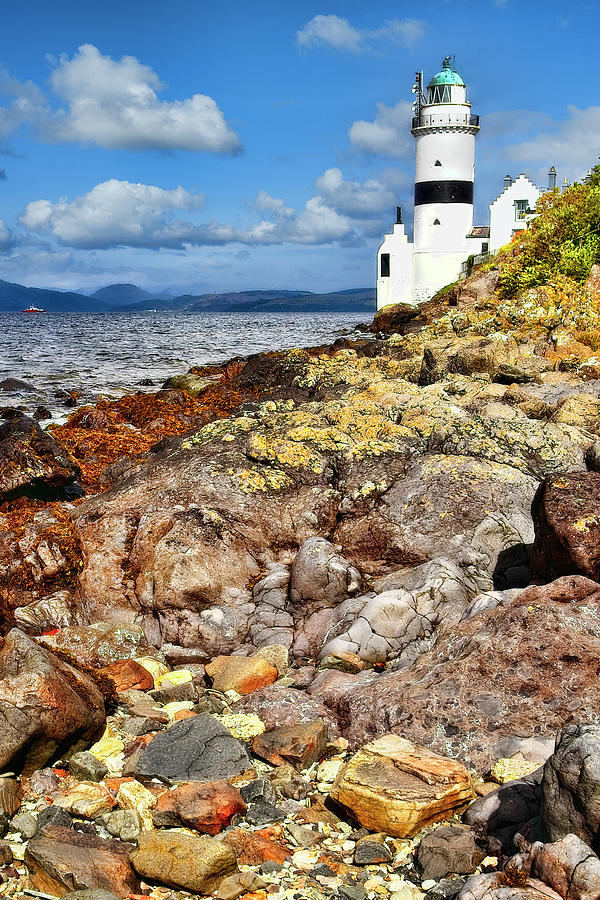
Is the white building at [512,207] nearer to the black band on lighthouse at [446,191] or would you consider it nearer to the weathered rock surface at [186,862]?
the black band on lighthouse at [446,191]

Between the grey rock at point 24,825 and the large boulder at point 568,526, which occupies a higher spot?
the large boulder at point 568,526

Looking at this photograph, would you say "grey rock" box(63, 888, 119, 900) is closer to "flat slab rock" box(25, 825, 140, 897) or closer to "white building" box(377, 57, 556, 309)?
"flat slab rock" box(25, 825, 140, 897)

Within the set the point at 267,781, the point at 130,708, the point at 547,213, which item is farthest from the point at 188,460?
the point at 547,213

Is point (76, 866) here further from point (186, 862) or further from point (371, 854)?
point (371, 854)

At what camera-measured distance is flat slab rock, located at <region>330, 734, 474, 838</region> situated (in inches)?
200

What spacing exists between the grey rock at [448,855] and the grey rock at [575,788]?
0.68 metres

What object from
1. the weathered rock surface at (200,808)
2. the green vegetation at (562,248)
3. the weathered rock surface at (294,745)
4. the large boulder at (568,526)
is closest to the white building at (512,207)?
the green vegetation at (562,248)

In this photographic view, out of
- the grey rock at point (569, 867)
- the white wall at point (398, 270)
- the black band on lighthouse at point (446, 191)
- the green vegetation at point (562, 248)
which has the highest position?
the black band on lighthouse at point (446, 191)

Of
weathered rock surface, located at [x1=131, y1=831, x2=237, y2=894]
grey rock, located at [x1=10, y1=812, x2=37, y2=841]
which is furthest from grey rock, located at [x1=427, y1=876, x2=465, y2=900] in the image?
grey rock, located at [x1=10, y1=812, x2=37, y2=841]

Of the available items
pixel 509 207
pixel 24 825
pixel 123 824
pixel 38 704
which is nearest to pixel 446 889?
pixel 123 824

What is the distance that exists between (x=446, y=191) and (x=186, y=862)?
58.2 meters

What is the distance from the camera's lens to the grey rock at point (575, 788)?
4062 millimetres

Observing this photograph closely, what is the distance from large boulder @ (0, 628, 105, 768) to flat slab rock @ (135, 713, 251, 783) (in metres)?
0.65

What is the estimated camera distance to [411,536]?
926 cm
